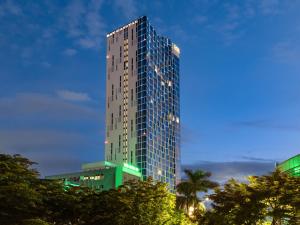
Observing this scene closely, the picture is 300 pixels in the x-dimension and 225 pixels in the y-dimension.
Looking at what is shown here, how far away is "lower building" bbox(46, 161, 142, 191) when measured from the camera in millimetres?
141125

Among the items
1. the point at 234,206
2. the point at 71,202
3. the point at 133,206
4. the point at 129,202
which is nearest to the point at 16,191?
the point at 71,202

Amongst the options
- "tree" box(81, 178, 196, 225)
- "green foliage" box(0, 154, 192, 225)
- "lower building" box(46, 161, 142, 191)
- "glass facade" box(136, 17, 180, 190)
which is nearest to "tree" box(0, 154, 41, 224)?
"green foliage" box(0, 154, 192, 225)

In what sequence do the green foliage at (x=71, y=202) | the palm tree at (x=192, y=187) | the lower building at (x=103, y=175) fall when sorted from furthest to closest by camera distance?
1. the lower building at (x=103, y=175)
2. the palm tree at (x=192, y=187)
3. the green foliage at (x=71, y=202)

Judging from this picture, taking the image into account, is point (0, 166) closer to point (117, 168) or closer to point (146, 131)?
point (117, 168)

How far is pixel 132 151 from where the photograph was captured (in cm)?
16600

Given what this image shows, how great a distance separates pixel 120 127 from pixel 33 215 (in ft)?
447

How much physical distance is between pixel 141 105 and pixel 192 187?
102942mm

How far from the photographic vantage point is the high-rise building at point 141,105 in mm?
166750

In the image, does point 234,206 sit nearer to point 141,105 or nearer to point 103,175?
point 103,175

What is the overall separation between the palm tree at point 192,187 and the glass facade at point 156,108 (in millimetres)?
93322

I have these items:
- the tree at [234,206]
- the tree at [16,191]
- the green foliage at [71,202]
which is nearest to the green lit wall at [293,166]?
the green foliage at [71,202]

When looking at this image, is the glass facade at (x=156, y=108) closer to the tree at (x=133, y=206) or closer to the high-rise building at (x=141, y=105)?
the high-rise building at (x=141, y=105)

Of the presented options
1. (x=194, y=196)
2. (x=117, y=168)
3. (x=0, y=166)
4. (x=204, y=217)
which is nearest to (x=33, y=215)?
(x=0, y=166)

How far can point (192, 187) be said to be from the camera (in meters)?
66.9
